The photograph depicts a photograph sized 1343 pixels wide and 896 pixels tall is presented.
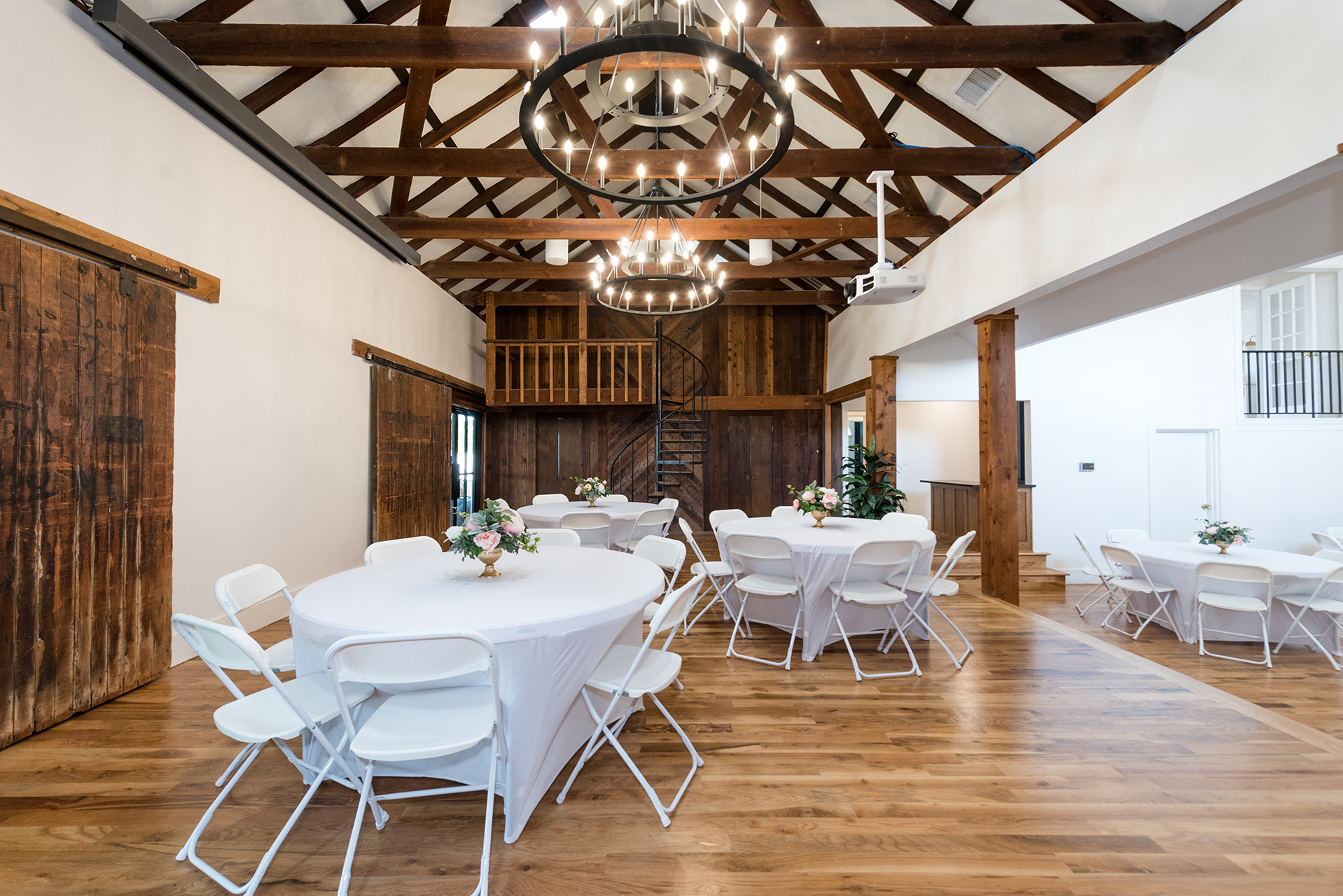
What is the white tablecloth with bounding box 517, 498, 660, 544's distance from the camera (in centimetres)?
513

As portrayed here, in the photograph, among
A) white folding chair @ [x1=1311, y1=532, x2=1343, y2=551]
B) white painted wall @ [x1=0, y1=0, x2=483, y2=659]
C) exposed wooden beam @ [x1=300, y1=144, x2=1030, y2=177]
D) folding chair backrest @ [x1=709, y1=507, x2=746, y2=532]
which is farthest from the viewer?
white folding chair @ [x1=1311, y1=532, x2=1343, y2=551]

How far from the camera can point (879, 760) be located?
248cm

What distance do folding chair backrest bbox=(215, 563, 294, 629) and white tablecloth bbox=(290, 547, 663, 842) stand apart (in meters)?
0.26

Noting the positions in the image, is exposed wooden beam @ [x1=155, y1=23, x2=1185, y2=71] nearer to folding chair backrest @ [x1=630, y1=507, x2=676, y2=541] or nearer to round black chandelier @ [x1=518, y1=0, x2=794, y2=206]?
round black chandelier @ [x1=518, y1=0, x2=794, y2=206]

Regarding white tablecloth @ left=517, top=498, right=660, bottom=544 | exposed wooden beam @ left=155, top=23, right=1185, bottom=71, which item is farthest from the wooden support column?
exposed wooden beam @ left=155, top=23, right=1185, bottom=71

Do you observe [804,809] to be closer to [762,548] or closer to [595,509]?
[762,548]

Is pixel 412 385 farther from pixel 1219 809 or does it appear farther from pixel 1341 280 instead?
Result: pixel 1341 280

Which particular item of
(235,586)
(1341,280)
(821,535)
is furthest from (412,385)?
(1341,280)

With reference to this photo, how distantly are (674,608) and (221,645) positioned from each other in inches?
56.1

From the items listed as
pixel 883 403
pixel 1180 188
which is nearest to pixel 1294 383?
pixel 883 403

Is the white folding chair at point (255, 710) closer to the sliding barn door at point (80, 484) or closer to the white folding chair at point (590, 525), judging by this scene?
the sliding barn door at point (80, 484)

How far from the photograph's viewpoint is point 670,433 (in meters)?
9.89

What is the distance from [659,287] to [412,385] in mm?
3366

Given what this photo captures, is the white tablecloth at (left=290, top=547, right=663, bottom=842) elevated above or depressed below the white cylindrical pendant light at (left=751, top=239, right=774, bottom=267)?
below
